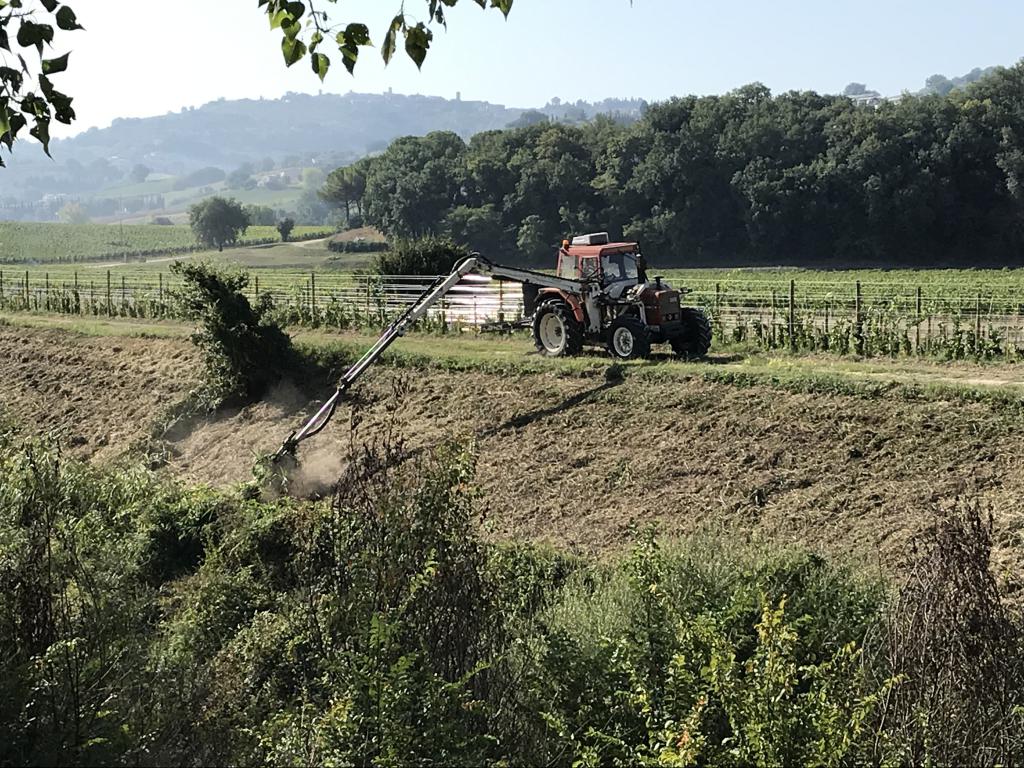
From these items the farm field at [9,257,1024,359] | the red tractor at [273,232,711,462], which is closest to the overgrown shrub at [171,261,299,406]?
the red tractor at [273,232,711,462]

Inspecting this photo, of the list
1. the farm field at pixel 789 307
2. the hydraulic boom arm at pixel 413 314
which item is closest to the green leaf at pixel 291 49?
the hydraulic boom arm at pixel 413 314

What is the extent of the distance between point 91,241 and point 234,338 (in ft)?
399

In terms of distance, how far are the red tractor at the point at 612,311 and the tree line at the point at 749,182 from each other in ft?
178

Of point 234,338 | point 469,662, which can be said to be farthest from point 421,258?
point 469,662

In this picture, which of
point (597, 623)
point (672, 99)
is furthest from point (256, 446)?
point (672, 99)

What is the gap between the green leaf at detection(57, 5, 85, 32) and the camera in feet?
19.3

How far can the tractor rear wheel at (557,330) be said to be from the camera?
76.0ft

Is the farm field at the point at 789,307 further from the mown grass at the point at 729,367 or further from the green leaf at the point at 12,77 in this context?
the green leaf at the point at 12,77

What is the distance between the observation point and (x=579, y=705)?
8109 millimetres

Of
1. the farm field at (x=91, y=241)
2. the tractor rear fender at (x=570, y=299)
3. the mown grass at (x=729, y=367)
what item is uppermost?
the farm field at (x=91, y=241)

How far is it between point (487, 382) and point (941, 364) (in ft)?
28.1

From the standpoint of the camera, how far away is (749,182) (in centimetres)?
8000

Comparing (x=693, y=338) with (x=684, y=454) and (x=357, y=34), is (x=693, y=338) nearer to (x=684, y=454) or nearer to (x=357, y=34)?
(x=684, y=454)

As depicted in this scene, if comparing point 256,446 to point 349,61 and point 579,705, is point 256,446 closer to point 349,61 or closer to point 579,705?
point 579,705
